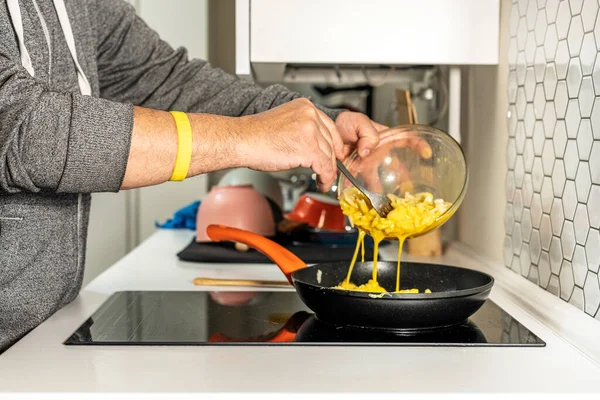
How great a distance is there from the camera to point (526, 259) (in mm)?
1336

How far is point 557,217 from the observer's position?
1.18 meters

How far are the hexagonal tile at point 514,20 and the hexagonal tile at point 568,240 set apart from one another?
420 mm

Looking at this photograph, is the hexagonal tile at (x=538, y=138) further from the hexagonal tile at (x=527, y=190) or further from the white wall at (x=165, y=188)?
the white wall at (x=165, y=188)

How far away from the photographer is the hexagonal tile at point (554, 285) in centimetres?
118

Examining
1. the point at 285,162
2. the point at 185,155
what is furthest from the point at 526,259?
the point at 185,155

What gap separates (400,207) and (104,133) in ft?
1.44

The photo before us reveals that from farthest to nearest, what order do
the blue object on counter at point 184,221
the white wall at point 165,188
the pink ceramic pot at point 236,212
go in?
the white wall at point 165,188, the blue object on counter at point 184,221, the pink ceramic pot at point 236,212

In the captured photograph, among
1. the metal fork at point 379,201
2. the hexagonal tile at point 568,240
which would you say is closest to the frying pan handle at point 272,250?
the metal fork at point 379,201

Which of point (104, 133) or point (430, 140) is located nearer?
point (104, 133)

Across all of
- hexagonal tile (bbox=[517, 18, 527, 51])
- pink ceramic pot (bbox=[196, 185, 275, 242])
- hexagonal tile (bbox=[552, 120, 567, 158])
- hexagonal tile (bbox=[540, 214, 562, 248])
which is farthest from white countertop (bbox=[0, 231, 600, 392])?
pink ceramic pot (bbox=[196, 185, 275, 242])

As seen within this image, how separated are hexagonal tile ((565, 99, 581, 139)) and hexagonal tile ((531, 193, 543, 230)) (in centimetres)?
18

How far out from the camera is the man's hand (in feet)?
4.08

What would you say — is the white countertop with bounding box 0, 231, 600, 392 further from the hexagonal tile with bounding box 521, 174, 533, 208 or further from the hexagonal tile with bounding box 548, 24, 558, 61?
the hexagonal tile with bounding box 548, 24, 558, 61

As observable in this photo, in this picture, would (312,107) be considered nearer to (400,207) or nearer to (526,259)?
(400,207)
